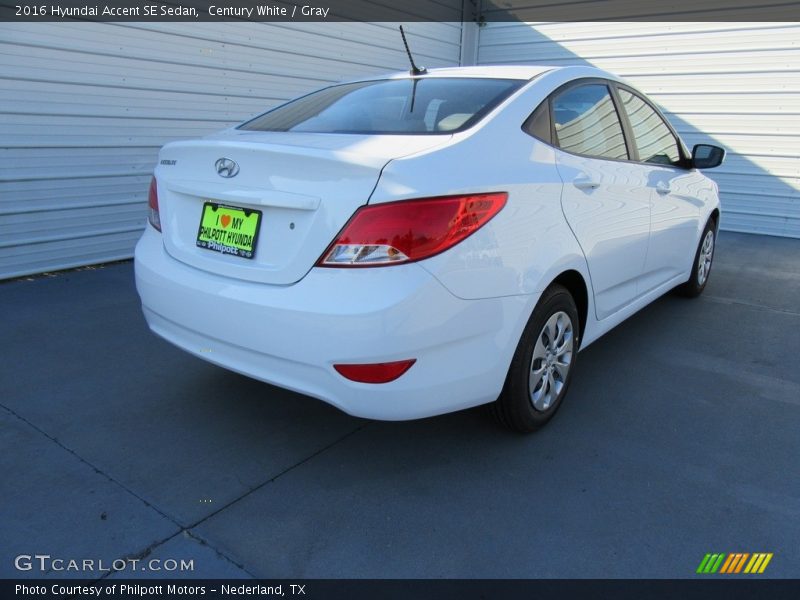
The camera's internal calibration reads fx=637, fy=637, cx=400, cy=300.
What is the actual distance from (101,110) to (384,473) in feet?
15.1

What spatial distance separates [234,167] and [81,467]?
53.0 inches

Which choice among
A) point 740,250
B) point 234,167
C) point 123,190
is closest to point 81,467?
point 234,167

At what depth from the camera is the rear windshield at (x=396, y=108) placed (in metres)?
2.63

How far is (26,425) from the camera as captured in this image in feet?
9.39

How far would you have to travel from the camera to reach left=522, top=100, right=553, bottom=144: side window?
2674mm

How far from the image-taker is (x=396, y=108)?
286cm

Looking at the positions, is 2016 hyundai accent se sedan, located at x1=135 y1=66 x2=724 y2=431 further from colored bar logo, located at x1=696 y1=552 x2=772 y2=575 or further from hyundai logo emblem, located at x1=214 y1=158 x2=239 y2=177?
colored bar logo, located at x1=696 y1=552 x2=772 y2=575

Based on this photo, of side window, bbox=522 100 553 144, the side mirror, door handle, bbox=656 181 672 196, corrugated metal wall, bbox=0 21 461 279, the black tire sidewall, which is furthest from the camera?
corrugated metal wall, bbox=0 21 461 279

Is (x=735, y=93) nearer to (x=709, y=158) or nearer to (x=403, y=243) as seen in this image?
(x=709, y=158)

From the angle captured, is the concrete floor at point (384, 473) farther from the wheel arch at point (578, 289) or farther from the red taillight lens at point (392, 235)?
the red taillight lens at point (392, 235)

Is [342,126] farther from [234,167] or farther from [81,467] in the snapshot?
[81,467]

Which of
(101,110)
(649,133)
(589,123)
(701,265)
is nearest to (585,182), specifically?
(589,123)

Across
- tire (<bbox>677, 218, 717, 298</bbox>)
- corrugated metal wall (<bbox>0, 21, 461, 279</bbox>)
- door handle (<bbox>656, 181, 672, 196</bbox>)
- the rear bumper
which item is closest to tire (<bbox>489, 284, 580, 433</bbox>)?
the rear bumper

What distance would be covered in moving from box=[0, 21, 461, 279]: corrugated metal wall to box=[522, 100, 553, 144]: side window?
171 inches
